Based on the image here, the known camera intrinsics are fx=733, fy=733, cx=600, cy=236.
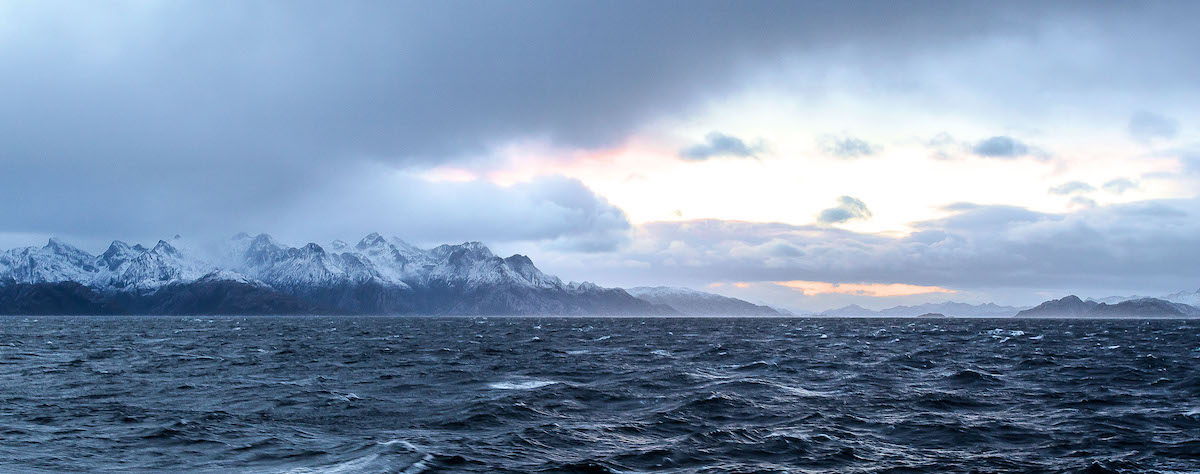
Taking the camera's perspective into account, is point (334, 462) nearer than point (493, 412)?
Yes

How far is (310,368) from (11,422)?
2710cm

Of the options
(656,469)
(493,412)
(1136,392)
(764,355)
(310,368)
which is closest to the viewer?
(656,469)

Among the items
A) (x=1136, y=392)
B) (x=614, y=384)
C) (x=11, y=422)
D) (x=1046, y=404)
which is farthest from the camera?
(x=614, y=384)

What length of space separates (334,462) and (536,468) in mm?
6939

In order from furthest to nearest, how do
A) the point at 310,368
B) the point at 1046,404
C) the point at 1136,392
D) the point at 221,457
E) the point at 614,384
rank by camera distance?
the point at 310,368, the point at 614,384, the point at 1136,392, the point at 1046,404, the point at 221,457

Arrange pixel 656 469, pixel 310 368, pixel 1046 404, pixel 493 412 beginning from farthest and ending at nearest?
1. pixel 310 368
2. pixel 1046 404
3. pixel 493 412
4. pixel 656 469

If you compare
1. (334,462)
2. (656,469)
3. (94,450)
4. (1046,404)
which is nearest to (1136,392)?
(1046,404)

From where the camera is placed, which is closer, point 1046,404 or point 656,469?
point 656,469

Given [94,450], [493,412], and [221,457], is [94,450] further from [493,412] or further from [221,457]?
[493,412]

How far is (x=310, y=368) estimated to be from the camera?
59062mm

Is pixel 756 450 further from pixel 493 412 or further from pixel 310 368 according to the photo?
pixel 310 368

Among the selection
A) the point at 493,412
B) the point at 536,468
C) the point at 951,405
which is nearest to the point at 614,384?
the point at 493,412

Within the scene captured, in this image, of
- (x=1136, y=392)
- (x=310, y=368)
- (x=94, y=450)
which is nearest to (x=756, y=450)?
(x=94, y=450)

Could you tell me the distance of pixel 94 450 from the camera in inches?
1048
